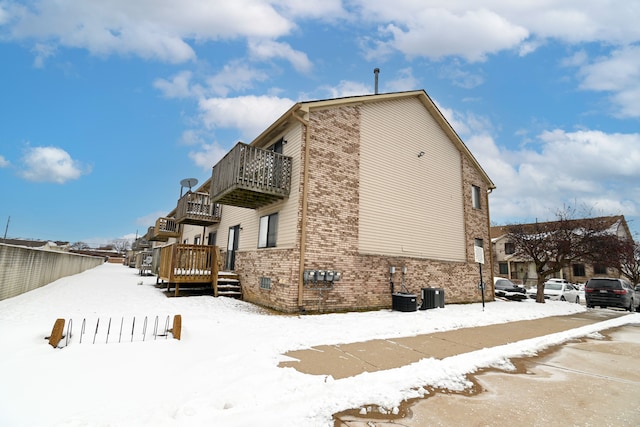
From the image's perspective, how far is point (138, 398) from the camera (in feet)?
10.6

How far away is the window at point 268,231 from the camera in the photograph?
1151 cm

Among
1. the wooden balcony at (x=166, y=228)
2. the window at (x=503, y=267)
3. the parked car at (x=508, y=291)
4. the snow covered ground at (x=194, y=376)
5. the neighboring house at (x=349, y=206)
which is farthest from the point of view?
the window at (x=503, y=267)

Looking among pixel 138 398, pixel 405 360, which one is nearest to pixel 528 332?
pixel 405 360

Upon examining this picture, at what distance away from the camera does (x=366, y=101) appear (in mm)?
12375

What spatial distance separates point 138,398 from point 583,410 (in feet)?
15.8

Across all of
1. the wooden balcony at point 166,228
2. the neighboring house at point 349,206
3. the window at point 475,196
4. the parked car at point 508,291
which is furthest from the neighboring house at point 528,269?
the wooden balcony at point 166,228

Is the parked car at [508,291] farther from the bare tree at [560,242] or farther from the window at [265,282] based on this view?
the window at [265,282]

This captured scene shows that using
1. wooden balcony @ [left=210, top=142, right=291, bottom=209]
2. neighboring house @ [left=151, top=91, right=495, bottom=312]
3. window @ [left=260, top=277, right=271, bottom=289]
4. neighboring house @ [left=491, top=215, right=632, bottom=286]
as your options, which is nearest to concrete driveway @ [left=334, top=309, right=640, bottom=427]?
neighboring house @ [left=151, top=91, right=495, bottom=312]

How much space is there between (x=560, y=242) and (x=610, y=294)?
10.5ft

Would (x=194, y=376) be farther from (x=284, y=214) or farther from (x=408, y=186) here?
(x=408, y=186)

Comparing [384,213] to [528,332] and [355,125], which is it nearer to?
[355,125]

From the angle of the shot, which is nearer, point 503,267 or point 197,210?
point 197,210

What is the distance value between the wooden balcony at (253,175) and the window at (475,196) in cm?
1108

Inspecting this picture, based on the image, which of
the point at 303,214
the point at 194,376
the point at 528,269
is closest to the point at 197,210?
the point at 303,214
